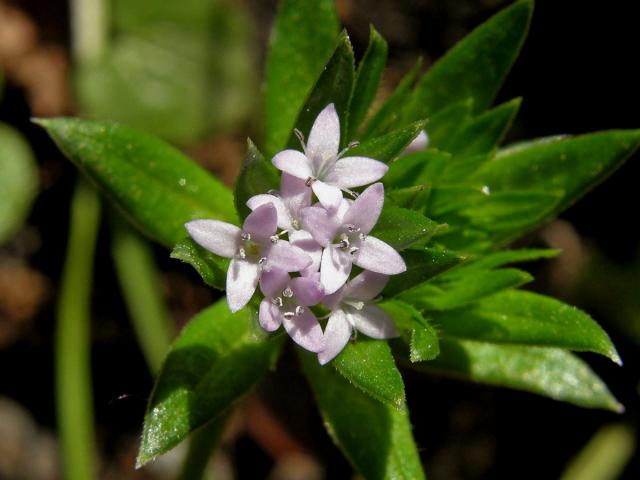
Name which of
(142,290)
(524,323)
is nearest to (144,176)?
(524,323)

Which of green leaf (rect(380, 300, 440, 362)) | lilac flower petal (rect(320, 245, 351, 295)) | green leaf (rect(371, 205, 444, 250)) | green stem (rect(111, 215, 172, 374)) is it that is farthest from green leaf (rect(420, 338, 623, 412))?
green stem (rect(111, 215, 172, 374))

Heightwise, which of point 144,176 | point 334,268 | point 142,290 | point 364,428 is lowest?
point 142,290

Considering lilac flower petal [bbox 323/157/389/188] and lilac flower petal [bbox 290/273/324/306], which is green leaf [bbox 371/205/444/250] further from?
lilac flower petal [bbox 290/273/324/306]

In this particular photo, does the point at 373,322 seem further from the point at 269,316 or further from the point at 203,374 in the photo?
the point at 203,374

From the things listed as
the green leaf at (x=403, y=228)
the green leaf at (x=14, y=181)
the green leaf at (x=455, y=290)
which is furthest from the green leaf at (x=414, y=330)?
the green leaf at (x=14, y=181)

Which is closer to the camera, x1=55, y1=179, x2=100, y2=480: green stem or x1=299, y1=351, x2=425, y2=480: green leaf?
x1=299, y1=351, x2=425, y2=480: green leaf

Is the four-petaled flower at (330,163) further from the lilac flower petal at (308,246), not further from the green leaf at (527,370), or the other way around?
the green leaf at (527,370)
